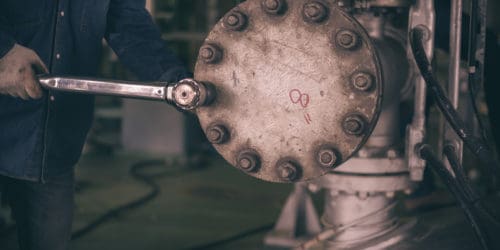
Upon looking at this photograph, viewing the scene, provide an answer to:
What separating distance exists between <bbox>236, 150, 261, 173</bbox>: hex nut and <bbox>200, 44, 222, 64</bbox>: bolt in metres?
0.19

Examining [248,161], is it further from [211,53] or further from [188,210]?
[188,210]

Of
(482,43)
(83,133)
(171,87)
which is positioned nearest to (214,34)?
(171,87)

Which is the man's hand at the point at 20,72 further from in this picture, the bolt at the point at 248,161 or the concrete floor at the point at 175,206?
the concrete floor at the point at 175,206

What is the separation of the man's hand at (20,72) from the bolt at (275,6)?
17.6 inches

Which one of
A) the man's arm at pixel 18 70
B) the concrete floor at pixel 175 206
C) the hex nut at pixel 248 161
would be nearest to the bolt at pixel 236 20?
the hex nut at pixel 248 161

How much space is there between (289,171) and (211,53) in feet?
0.90

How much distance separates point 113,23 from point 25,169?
402mm

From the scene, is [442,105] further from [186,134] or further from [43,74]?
[186,134]

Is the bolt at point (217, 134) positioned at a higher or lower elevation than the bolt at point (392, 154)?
higher

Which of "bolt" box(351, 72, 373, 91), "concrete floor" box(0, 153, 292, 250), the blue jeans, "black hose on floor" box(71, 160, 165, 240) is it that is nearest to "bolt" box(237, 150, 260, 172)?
"bolt" box(351, 72, 373, 91)

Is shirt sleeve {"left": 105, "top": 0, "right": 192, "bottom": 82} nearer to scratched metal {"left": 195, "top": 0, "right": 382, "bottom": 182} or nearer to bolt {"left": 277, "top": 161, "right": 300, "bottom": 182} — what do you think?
scratched metal {"left": 195, "top": 0, "right": 382, "bottom": 182}

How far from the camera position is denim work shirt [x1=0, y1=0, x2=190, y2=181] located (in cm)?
160

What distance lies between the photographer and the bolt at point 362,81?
4.24ft

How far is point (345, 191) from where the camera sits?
1917 mm
